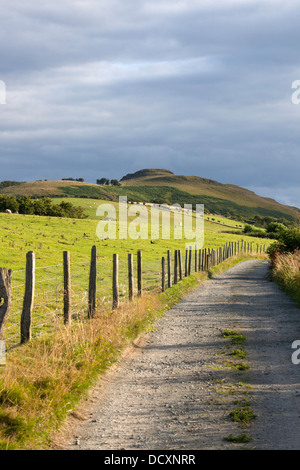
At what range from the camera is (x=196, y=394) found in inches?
322

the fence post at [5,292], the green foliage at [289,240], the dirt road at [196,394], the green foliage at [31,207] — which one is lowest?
the dirt road at [196,394]

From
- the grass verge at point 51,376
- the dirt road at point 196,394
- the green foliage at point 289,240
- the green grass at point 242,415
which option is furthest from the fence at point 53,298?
the green foliage at point 289,240

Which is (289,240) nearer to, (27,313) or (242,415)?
(27,313)

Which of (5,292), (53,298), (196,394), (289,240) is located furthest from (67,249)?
(196,394)

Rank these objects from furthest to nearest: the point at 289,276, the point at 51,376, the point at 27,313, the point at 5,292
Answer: the point at 289,276 → the point at 27,313 → the point at 5,292 → the point at 51,376

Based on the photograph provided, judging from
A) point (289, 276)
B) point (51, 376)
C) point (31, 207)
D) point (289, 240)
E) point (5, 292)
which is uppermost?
point (31, 207)

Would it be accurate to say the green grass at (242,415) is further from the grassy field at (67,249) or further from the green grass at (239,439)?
the grassy field at (67,249)

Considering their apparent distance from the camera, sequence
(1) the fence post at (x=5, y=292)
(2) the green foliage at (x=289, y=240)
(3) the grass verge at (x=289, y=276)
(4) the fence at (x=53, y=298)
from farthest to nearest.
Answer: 1. (2) the green foliage at (x=289, y=240)
2. (3) the grass verge at (x=289, y=276)
3. (4) the fence at (x=53, y=298)
4. (1) the fence post at (x=5, y=292)

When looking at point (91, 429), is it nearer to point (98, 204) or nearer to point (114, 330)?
point (114, 330)

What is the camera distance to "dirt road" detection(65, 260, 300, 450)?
20.8 feet

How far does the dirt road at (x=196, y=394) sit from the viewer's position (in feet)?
20.8

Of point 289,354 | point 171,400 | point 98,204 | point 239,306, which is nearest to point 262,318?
point 239,306

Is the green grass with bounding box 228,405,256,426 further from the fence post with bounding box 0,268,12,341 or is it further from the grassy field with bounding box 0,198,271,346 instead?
the grassy field with bounding box 0,198,271,346

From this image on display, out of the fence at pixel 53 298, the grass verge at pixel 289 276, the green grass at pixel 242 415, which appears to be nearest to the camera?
the green grass at pixel 242 415
